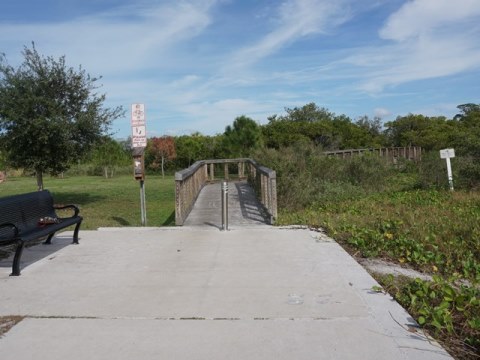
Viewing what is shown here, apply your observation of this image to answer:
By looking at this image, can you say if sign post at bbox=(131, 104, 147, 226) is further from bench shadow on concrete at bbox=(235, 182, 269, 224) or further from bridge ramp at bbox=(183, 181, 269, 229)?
bench shadow on concrete at bbox=(235, 182, 269, 224)

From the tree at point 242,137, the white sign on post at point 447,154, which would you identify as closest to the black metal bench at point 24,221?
the white sign on post at point 447,154

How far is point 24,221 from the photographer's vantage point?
248 inches

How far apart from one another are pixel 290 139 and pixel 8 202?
98.7ft

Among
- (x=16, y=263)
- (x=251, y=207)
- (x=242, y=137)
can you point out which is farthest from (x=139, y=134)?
(x=242, y=137)

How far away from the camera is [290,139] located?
35.1m

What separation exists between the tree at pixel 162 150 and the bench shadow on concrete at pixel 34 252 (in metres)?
30.4

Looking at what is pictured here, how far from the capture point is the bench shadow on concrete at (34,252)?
239 inches

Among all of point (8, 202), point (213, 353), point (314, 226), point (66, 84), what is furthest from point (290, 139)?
point (213, 353)

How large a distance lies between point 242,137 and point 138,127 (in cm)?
1860

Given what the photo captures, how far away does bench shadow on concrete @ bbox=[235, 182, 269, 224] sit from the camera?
987 centimetres

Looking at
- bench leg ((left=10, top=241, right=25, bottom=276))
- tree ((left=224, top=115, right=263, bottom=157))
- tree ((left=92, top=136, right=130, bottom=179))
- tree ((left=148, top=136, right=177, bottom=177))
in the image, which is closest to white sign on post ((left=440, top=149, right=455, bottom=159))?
bench leg ((left=10, top=241, right=25, bottom=276))

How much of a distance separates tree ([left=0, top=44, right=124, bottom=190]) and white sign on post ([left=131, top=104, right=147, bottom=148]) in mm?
4099

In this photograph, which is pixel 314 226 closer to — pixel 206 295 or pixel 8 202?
pixel 206 295

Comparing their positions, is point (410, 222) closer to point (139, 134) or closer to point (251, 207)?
point (251, 207)
